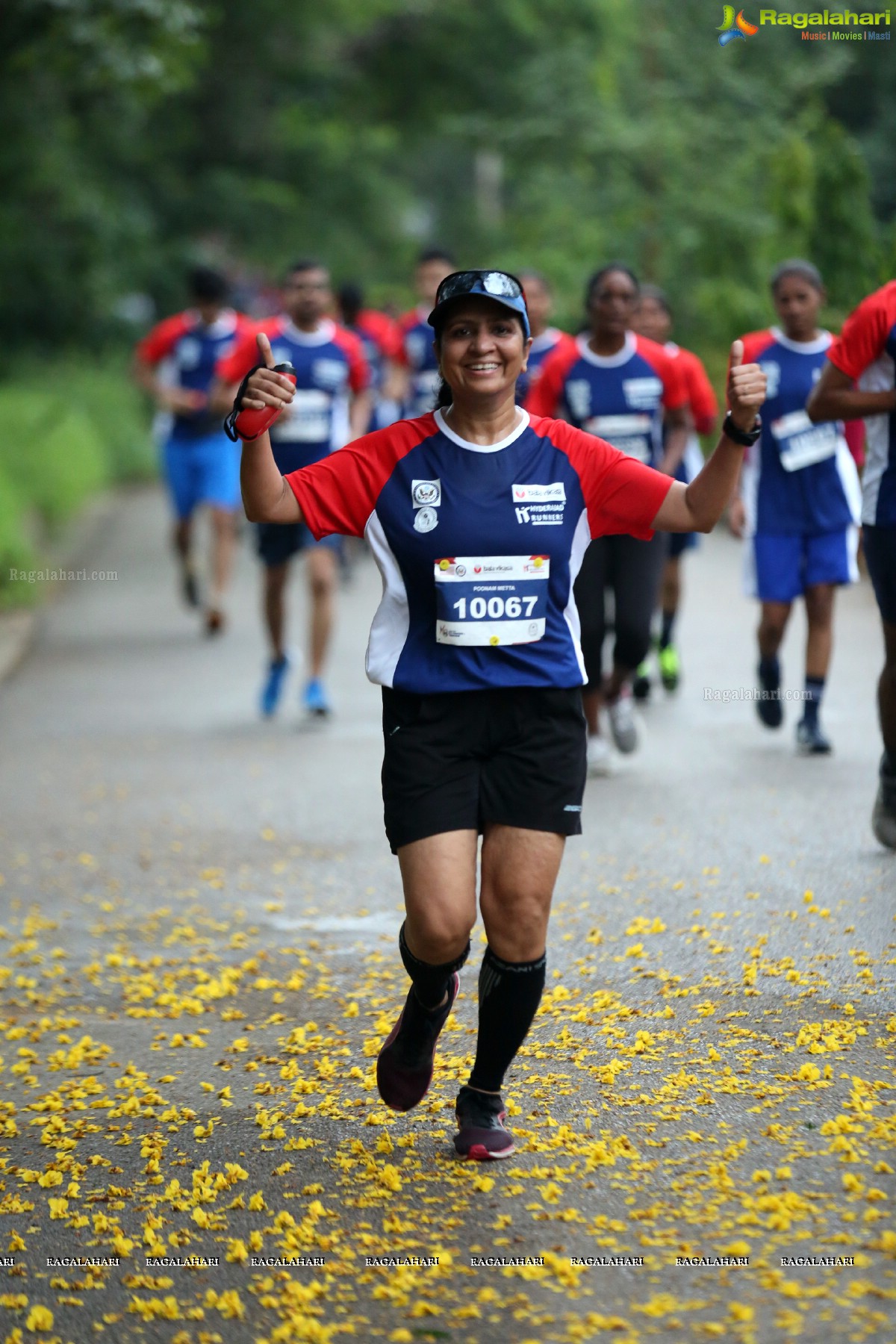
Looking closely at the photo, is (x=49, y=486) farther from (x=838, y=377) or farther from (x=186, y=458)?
(x=838, y=377)

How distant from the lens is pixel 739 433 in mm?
4301

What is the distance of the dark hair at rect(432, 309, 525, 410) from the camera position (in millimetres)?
4449

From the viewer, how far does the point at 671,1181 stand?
13.8ft

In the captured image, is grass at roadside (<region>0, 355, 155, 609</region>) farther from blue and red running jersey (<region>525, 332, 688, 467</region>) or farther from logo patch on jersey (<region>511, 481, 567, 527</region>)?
logo patch on jersey (<region>511, 481, 567, 527</region>)

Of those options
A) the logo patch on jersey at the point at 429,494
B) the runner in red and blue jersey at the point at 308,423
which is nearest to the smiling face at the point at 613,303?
the runner in red and blue jersey at the point at 308,423

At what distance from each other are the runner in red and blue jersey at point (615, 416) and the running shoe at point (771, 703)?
0.78 m

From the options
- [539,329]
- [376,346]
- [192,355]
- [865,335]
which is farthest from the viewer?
[376,346]

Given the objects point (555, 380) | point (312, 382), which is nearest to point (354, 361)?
point (312, 382)

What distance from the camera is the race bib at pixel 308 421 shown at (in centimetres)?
1080

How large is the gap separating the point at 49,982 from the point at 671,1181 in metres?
2.68

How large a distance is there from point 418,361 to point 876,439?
8267 mm

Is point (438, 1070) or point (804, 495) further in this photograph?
point (804, 495)

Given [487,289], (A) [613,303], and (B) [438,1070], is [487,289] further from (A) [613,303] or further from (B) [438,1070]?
(A) [613,303]

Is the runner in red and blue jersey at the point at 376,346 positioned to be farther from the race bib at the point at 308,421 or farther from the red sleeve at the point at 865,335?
the red sleeve at the point at 865,335
